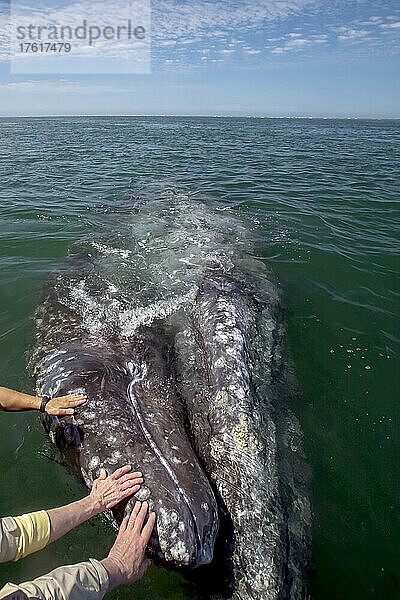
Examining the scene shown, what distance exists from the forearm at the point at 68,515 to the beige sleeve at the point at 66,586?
1.48 ft

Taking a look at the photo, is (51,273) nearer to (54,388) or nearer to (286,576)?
(54,388)

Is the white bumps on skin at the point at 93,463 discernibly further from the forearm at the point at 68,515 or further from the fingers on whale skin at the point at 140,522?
the fingers on whale skin at the point at 140,522

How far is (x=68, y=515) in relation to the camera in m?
4.18

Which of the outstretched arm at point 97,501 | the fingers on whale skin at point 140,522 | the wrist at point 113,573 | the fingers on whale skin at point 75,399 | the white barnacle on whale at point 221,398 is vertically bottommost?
the wrist at point 113,573

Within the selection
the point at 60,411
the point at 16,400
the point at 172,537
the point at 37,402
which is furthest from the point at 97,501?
the point at 16,400

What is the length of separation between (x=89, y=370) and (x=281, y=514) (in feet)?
10.4

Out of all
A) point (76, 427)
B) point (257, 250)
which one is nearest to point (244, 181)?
point (257, 250)

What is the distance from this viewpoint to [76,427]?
5.17 meters

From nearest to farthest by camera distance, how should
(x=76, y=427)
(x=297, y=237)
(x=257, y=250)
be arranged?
(x=76, y=427)
(x=257, y=250)
(x=297, y=237)

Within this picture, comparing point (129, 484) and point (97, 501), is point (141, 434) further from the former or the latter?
point (97, 501)

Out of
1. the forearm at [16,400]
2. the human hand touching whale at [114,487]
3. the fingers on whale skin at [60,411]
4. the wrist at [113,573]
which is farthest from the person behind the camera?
the forearm at [16,400]

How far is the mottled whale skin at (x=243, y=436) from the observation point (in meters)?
4.32

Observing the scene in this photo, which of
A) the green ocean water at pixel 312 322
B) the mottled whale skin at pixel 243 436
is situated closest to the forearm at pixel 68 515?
the green ocean water at pixel 312 322

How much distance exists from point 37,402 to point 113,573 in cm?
245
